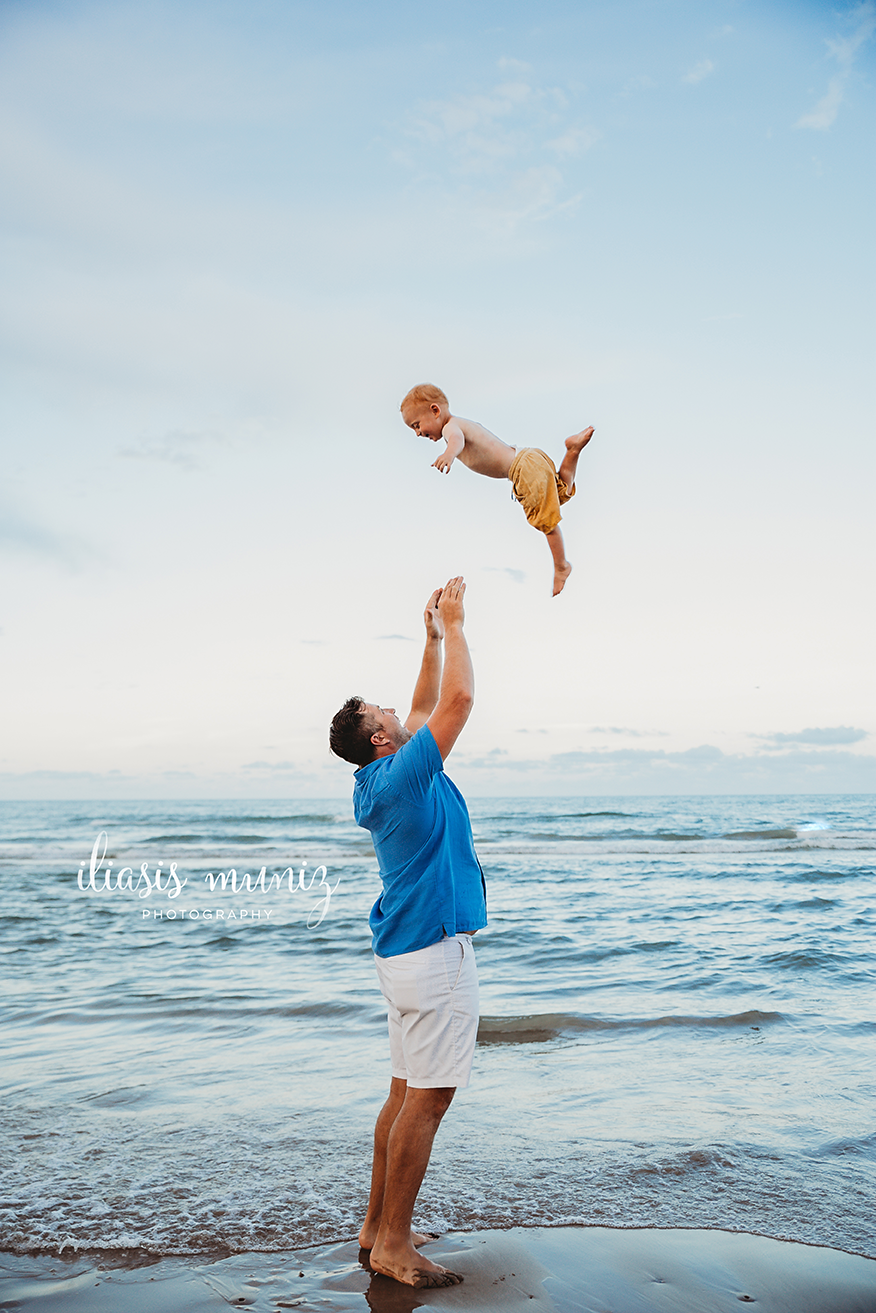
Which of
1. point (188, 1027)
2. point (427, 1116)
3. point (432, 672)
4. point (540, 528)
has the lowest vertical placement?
point (188, 1027)

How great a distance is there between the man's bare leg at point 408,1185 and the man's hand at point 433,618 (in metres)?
1.77

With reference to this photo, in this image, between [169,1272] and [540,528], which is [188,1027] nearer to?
[169,1272]

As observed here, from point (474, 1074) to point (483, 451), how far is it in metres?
4.13

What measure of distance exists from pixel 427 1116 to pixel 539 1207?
100 cm

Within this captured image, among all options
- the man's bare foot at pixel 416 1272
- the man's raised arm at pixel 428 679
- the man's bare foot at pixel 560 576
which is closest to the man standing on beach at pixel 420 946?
the man's bare foot at pixel 416 1272

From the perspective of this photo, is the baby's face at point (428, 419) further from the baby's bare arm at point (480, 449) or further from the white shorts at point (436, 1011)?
the white shorts at point (436, 1011)

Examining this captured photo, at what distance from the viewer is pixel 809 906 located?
12297 mm

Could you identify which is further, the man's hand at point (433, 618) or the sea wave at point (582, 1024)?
the sea wave at point (582, 1024)

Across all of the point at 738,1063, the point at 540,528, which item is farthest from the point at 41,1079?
the point at 540,528

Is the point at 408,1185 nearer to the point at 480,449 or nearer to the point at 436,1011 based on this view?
the point at 436,1011

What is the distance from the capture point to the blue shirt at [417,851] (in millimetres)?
3377

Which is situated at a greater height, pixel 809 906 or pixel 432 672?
pixel 432 672

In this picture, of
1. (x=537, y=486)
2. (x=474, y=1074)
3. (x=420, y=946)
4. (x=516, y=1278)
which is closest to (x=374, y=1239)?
(x=516, y=1278)

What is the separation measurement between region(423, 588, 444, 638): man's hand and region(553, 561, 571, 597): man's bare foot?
48 cm
